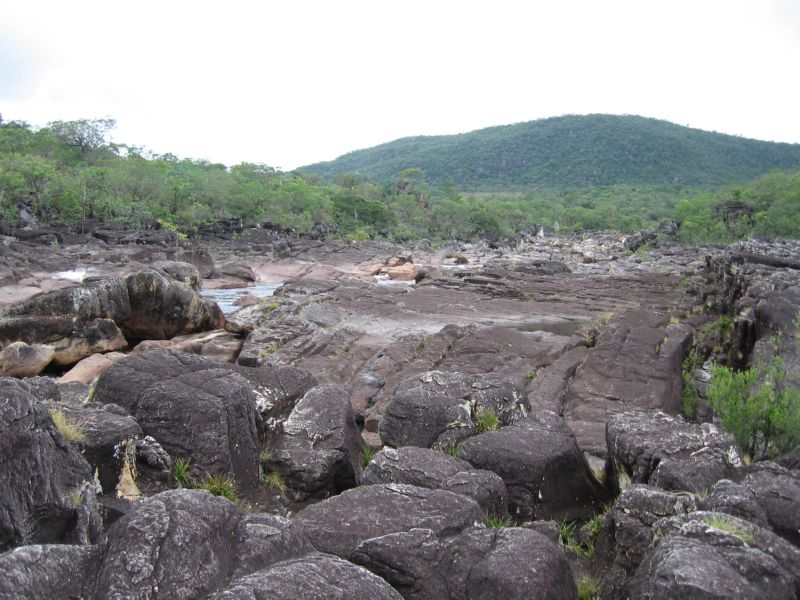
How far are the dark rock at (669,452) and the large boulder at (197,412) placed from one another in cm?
417

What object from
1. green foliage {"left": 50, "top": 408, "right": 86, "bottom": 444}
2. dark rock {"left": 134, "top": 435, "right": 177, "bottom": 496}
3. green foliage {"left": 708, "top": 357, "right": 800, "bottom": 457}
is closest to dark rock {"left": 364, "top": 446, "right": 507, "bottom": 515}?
dark rock {"left": 134, "top": 435, "right": 177, "bottom": 496}

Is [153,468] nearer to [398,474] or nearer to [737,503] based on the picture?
[398,474]

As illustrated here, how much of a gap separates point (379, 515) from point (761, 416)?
6.17 meters

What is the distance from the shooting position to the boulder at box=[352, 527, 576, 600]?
4.25 meters

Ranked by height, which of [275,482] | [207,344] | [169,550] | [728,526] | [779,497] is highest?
[169,550]

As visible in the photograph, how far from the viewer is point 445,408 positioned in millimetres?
8289

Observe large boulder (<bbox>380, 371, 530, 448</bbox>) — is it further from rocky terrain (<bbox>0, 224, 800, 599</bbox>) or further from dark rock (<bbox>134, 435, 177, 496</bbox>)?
dark rock (<bbox>134, 435, 177, 496</bbox>)

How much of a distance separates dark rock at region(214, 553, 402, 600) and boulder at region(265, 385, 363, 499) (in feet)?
12.2

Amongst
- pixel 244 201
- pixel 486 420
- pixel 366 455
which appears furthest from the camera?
pixel 244 201

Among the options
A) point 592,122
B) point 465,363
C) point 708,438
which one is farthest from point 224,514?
point 592,122

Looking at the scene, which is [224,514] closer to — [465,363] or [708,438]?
[708,438]

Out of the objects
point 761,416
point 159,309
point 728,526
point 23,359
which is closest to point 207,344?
point 159,309

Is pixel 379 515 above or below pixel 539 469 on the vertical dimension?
above

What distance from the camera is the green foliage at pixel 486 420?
8344 mm
